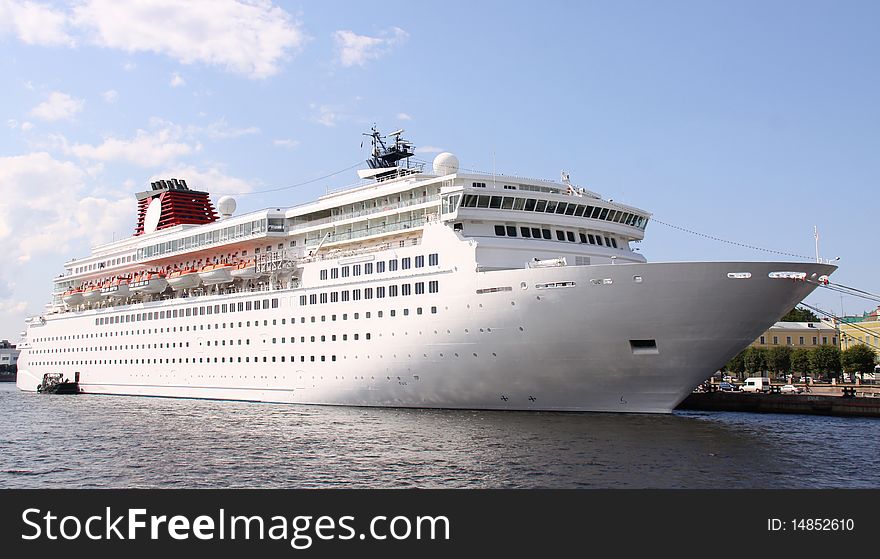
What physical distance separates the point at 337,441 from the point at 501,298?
300 inches

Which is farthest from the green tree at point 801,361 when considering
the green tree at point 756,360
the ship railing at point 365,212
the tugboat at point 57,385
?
the tugboat at point 57,385

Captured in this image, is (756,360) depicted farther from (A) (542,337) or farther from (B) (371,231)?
(A) (542,337)

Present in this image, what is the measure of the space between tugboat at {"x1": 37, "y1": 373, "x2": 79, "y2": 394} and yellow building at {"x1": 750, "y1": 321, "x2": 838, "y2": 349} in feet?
176

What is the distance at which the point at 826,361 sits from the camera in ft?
186

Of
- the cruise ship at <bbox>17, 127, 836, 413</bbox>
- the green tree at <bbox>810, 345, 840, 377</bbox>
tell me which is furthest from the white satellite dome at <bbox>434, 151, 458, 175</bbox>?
the green tree at <bbox>810, 345, 840, 377</bbox>

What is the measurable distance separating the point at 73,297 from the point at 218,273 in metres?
19.4

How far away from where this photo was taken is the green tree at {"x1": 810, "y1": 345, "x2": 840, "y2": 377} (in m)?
56.5

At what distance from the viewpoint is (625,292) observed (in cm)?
2473

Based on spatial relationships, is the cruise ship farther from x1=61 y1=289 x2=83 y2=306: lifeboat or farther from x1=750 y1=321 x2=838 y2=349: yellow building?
x1=750 y1=321 x2=838 y2=349: yellow building

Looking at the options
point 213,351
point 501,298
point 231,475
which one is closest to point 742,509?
point 231,475

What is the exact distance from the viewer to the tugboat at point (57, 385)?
5150 centimetres

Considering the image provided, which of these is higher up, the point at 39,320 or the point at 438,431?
the point at 39,320

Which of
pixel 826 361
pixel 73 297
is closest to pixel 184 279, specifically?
pixel 73 297

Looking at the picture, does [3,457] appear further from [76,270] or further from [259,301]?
[76,270]
